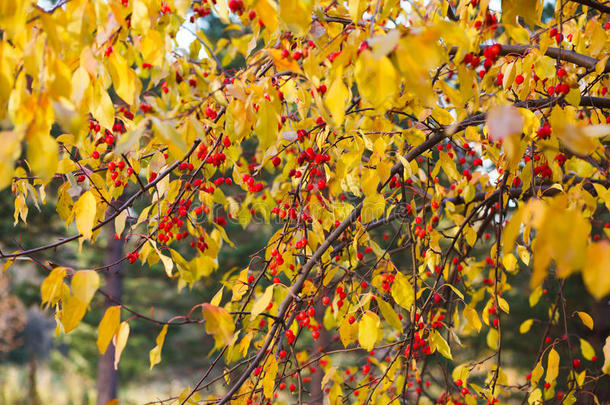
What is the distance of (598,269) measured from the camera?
671 mm

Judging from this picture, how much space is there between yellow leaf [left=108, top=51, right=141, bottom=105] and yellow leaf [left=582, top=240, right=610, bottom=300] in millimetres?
1014

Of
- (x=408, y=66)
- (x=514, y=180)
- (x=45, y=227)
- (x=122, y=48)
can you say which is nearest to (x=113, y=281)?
(x=45, y=227)

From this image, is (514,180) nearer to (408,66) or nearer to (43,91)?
(408,66)

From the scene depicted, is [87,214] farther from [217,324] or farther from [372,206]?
[372,206]

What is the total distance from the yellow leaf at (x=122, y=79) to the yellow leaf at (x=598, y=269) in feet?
3.33

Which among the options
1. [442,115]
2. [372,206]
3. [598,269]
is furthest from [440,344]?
[598,269]

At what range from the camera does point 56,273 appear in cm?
101

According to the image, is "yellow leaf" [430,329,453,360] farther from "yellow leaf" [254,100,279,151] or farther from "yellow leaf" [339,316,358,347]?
"yellow leaf" [254,100,279,151]

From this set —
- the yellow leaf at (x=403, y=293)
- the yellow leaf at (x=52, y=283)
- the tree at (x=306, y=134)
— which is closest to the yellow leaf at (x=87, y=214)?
the tree at (x=306, y=134)

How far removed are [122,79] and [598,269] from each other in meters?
1.06

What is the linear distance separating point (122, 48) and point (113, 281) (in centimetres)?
596

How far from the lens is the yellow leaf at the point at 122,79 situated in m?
1.13

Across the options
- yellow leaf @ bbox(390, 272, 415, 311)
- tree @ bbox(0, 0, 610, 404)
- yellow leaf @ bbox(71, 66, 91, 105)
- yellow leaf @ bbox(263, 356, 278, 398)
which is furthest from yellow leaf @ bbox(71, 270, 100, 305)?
yellow leaf @ bbox(390, 272, 415, 311)

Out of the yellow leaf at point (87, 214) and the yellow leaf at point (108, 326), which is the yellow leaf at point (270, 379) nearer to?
the yellow leaf at point (108, 326)
